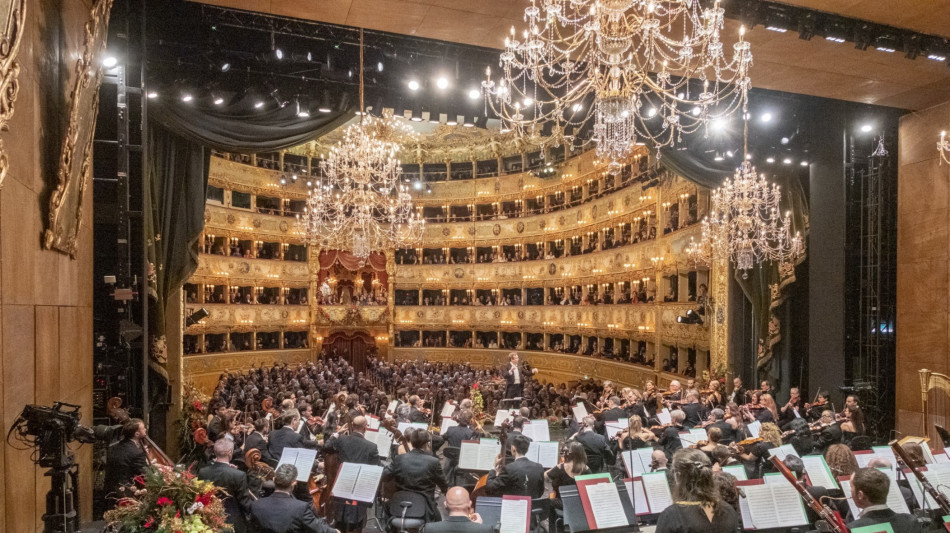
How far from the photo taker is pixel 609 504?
4.96 metres

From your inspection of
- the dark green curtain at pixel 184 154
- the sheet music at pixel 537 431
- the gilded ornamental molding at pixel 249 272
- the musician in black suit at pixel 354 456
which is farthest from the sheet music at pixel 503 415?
the gilded ornamental molding at pixel 249 272

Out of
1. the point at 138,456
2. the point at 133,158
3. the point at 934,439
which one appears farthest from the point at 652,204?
the point at 138,456

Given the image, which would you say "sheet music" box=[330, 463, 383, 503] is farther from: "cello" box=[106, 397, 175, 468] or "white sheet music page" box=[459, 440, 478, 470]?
"cello" box=[106, 397, 175, 468]

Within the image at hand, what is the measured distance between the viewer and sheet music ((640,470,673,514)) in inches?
214

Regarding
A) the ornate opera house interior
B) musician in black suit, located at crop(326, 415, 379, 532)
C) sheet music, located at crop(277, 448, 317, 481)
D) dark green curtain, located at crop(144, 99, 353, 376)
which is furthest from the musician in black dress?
dark green curtain, located at crop(144, 99, 353, 376)

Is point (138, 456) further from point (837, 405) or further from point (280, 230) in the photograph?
point (280, 230)

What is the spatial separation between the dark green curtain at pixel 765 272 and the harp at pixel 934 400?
129 inches

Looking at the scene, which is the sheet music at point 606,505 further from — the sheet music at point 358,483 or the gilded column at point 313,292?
the gilded column at point 313,292

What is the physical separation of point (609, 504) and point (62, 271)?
18.2ft

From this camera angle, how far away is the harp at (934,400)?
1010 cm

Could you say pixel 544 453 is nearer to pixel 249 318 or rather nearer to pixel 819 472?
pixel 819 472

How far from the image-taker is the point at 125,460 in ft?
21.4

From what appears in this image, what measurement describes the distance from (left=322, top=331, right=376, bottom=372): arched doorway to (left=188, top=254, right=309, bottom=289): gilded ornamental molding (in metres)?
3.11

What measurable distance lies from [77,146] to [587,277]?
20.3m
